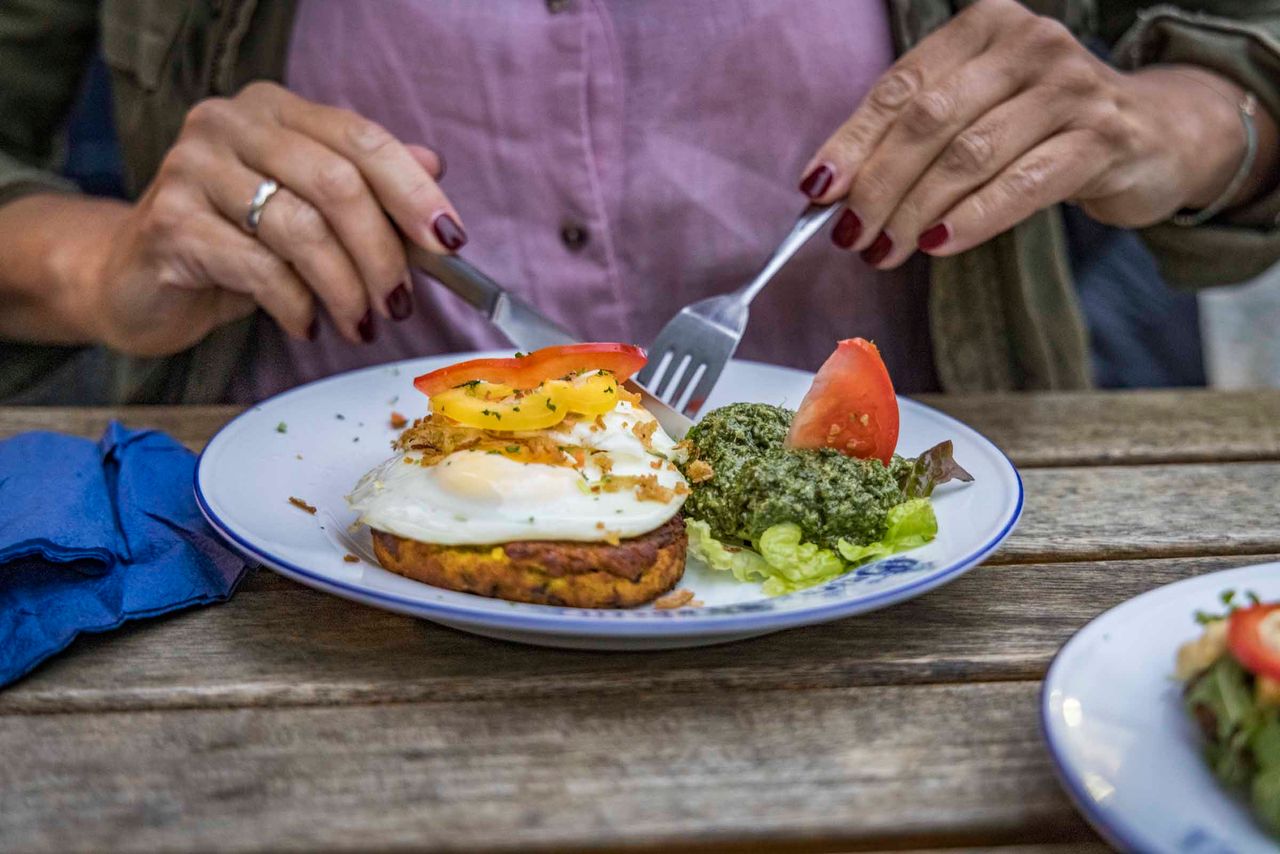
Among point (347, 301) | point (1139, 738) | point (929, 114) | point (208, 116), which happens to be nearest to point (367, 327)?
point (347, 301)

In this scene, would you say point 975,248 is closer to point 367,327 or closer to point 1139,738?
point 367,327

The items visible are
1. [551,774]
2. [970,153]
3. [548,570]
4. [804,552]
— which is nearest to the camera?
[551,774]

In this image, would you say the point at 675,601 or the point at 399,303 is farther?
the point at 399,303

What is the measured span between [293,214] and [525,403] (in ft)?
2.54

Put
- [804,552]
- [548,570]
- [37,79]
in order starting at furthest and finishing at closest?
[37,79] < [804,552] < [548,570]

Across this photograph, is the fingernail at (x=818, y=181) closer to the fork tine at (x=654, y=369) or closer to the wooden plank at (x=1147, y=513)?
the fork tine at (x=654, y=369)

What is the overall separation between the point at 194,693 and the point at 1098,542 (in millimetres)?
1101

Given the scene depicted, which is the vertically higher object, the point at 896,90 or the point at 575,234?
the point at 896,90

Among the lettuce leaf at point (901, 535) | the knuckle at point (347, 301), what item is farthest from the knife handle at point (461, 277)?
the lettuce leaf at point (901, 535)

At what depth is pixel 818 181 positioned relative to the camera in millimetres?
1820

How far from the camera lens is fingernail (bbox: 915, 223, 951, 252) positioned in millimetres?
1827

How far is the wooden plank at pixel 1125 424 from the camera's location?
70.9 inches

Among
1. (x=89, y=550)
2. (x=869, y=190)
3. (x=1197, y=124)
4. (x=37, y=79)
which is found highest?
(x=1197, y=124)

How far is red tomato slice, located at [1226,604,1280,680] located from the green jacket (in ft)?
4.96
